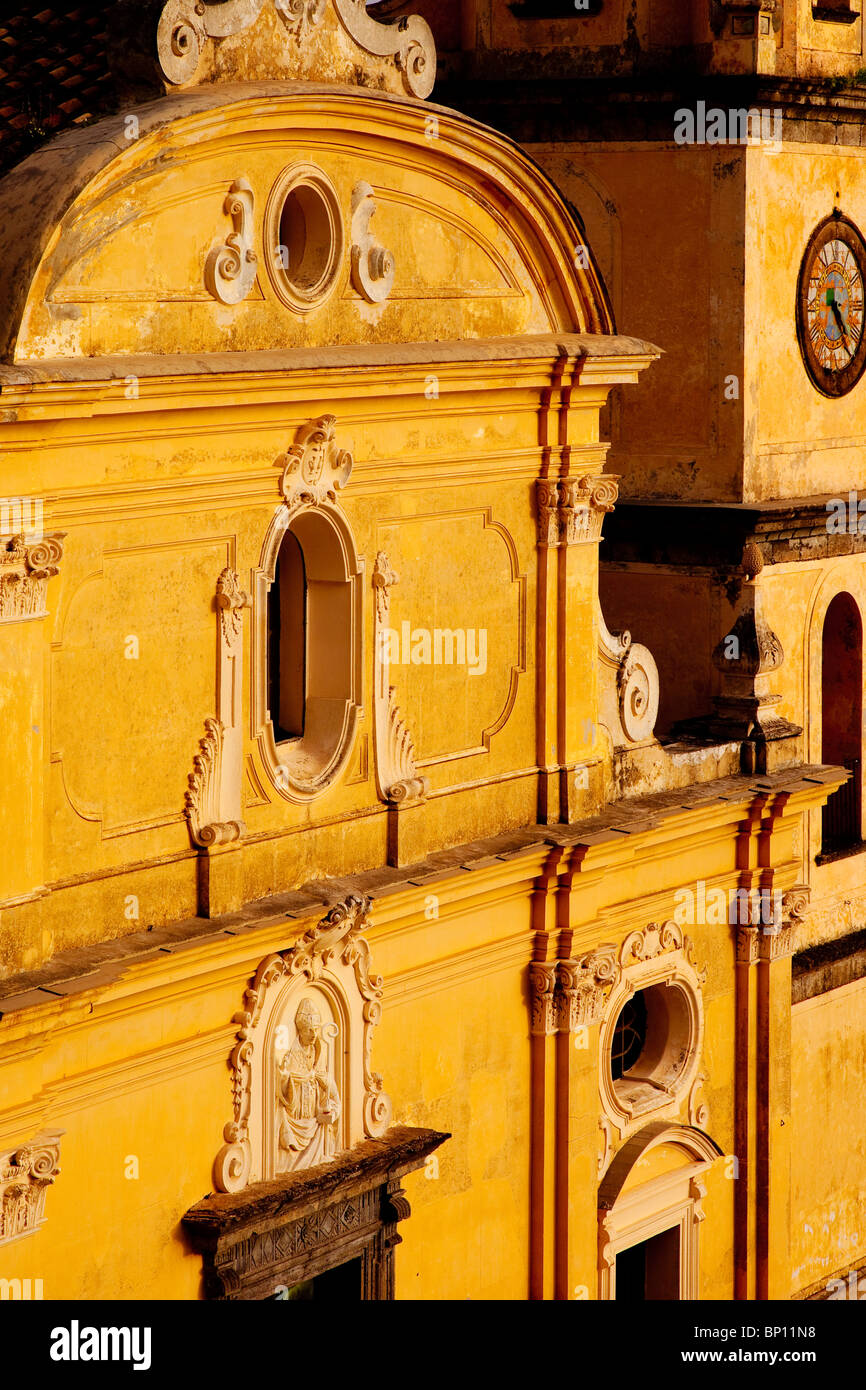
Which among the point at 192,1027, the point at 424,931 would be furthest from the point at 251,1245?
the point at 424,931

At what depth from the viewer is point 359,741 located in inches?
655

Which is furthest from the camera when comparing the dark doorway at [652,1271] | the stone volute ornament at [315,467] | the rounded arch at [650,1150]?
the dark doorway at [652,1271]

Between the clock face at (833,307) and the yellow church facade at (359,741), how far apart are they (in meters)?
0.45

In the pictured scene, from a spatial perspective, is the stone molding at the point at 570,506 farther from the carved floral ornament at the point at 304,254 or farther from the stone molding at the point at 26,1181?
the stone molding at the point at 26,1181

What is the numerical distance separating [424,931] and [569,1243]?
9.27ft

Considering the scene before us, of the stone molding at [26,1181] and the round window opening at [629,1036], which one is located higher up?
the round window opening at [629,1036]

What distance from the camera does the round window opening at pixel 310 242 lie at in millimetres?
15539

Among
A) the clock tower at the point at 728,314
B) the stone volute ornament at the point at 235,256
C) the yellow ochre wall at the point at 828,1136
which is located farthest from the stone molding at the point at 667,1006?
the stone volute ornament at the point at 235,256

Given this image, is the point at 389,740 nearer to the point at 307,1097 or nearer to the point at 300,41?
the point at 307,1097

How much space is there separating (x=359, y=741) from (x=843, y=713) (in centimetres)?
741

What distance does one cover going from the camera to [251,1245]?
15.5m

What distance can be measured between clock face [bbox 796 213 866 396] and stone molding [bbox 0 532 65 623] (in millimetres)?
9409

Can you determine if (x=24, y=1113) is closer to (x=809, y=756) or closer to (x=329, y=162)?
(x=329, y=162)

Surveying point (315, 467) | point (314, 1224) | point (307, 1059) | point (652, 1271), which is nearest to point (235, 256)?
point (315, 467)
